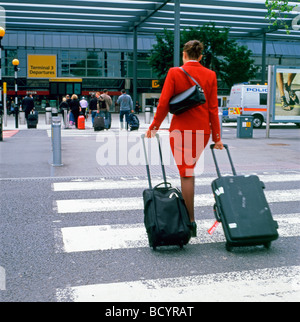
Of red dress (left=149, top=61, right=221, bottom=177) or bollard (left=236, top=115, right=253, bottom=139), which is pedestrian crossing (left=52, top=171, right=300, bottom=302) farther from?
bollard (left=236, top=115, right=253, bottom=139)

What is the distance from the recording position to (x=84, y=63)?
170 feet

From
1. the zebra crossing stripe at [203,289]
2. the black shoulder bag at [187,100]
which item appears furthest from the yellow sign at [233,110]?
the zebra crossing stripe at [203,289]

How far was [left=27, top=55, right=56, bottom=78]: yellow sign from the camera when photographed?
164 ft

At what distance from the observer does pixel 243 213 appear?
14.0 ft

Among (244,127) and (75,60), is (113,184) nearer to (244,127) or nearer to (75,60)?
(244,127)

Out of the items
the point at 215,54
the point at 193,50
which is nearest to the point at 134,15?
the point at 215,54

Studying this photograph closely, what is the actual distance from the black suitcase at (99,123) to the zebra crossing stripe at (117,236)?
1542 centimetres

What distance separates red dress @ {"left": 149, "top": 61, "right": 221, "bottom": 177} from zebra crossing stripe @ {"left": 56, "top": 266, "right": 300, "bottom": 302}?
4.01 feet

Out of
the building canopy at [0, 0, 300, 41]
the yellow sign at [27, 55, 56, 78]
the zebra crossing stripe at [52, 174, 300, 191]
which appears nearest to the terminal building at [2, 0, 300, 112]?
the yellow sign at [27, 55, 56, 78]

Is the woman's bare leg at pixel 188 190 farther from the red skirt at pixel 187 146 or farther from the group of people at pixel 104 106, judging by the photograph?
the group of people at pixel 104 106

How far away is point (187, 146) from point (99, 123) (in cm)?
1627

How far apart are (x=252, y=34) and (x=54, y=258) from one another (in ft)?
144
